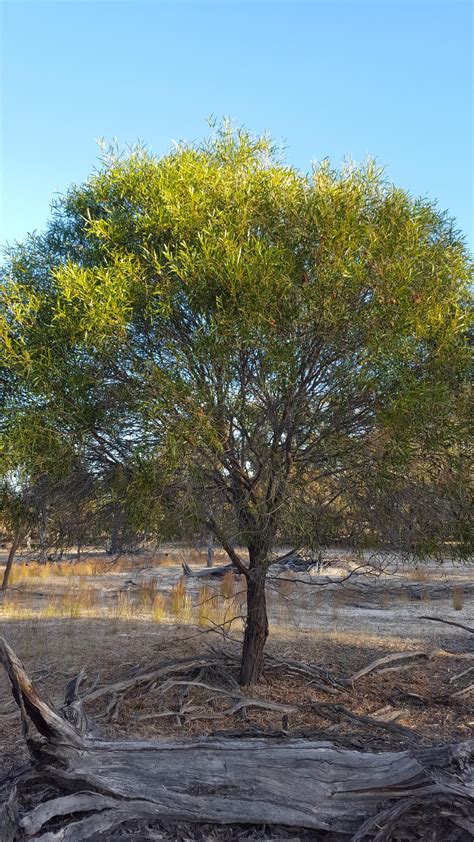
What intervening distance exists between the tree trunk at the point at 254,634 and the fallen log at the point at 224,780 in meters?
4.60

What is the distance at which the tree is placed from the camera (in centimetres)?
711

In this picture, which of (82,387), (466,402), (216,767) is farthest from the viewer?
(466,402)

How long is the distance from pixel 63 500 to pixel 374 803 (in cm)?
504

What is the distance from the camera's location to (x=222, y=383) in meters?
7.60

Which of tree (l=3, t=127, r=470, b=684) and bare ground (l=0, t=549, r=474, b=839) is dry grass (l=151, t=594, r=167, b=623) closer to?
bare ground (l=0, t=549, r=474, b=839)

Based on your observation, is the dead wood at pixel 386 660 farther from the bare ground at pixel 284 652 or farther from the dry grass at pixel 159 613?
the dry grass at pixel 159 613

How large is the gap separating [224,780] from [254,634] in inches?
201

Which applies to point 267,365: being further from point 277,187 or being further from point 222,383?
point 277,187

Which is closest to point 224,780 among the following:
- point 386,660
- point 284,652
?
point 386,660

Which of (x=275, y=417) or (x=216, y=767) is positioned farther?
(x=275, y=417)

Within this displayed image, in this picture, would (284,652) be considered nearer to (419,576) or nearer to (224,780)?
(224,780)

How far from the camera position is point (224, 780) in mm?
4582

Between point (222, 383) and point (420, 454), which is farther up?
point (222, 383)

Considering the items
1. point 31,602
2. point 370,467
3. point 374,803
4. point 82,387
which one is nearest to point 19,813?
point 374,803
